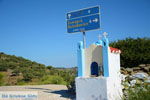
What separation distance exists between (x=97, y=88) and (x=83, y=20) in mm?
2555

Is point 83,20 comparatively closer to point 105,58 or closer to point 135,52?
point 105,58

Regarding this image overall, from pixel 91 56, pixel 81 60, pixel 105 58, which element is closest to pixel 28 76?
pixel 81 60

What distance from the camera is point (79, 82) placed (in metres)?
8.30

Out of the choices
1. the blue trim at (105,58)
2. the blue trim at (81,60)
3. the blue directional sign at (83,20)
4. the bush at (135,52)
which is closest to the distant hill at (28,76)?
the bush at (135,52)

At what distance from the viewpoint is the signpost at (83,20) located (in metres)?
8.35

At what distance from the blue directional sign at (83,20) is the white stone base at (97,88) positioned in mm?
1870

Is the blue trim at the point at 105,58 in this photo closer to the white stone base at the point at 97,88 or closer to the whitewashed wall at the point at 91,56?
the white stone base at the point at 97,88

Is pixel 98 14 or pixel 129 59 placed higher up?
pixel 98 14

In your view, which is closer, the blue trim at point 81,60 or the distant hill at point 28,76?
the blue trim at point 81,60

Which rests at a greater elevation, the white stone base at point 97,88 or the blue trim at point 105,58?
the blue trim at point 105,58

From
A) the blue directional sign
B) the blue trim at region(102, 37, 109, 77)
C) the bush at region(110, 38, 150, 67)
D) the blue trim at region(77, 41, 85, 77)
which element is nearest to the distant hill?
the bush at region(110, 38, 150, 67)

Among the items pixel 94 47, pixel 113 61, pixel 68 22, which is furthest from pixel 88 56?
pixel 68 22

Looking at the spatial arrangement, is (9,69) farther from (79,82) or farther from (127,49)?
(79,82)

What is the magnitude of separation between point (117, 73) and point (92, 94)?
55.9 inches
